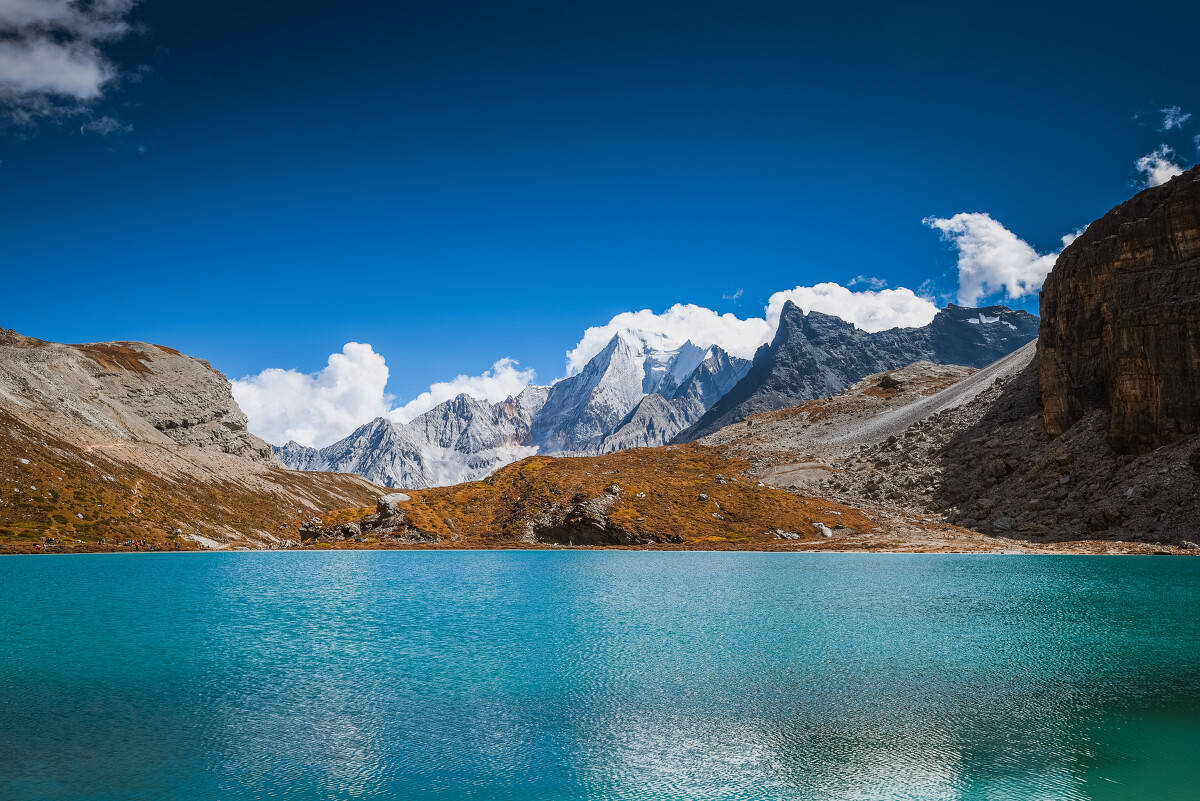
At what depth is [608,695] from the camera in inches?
742

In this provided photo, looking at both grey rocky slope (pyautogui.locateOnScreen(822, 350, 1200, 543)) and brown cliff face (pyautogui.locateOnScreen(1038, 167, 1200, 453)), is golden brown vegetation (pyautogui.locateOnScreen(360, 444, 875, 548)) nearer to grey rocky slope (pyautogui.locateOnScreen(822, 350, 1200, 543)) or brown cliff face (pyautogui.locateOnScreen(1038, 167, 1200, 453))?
grey rocky slope (pyautogui.locateOnScreen(822, 350, 1200, 543))

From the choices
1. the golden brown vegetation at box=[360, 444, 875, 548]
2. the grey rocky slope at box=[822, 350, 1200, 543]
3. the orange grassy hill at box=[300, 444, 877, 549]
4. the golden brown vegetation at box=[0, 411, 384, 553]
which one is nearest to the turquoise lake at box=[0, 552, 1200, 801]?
the grey rocky slope at box=[822, 350, 1200, 543]

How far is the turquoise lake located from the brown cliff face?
4438 centimetres

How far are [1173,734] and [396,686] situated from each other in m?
20.2

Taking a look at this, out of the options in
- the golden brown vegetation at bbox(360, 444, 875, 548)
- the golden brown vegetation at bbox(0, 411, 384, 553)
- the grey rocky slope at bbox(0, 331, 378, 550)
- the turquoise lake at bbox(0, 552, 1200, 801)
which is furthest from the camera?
the grey rocky slope at bbox(0, 331, 378, 550)

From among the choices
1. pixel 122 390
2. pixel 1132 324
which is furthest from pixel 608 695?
pixel 122 390

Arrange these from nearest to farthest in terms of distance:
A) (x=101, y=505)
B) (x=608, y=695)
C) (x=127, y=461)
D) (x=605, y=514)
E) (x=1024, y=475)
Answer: (x=608, y=695), (x=1024, y=475), (x=605, y=514), (x=101, y=505), (x=127, y=461)

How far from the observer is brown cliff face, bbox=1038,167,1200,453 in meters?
71.6

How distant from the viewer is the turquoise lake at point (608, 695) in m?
13.2

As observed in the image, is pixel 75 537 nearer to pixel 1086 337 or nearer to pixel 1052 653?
pixel 1052 653

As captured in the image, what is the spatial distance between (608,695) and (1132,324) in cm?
8563

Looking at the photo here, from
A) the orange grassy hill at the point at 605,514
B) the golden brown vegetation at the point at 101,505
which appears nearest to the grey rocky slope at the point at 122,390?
the golden brown vegetation at the point at 101,505

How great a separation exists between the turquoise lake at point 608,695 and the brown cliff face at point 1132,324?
44.4 metres

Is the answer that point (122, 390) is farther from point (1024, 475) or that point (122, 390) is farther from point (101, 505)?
point (1024, 475)
